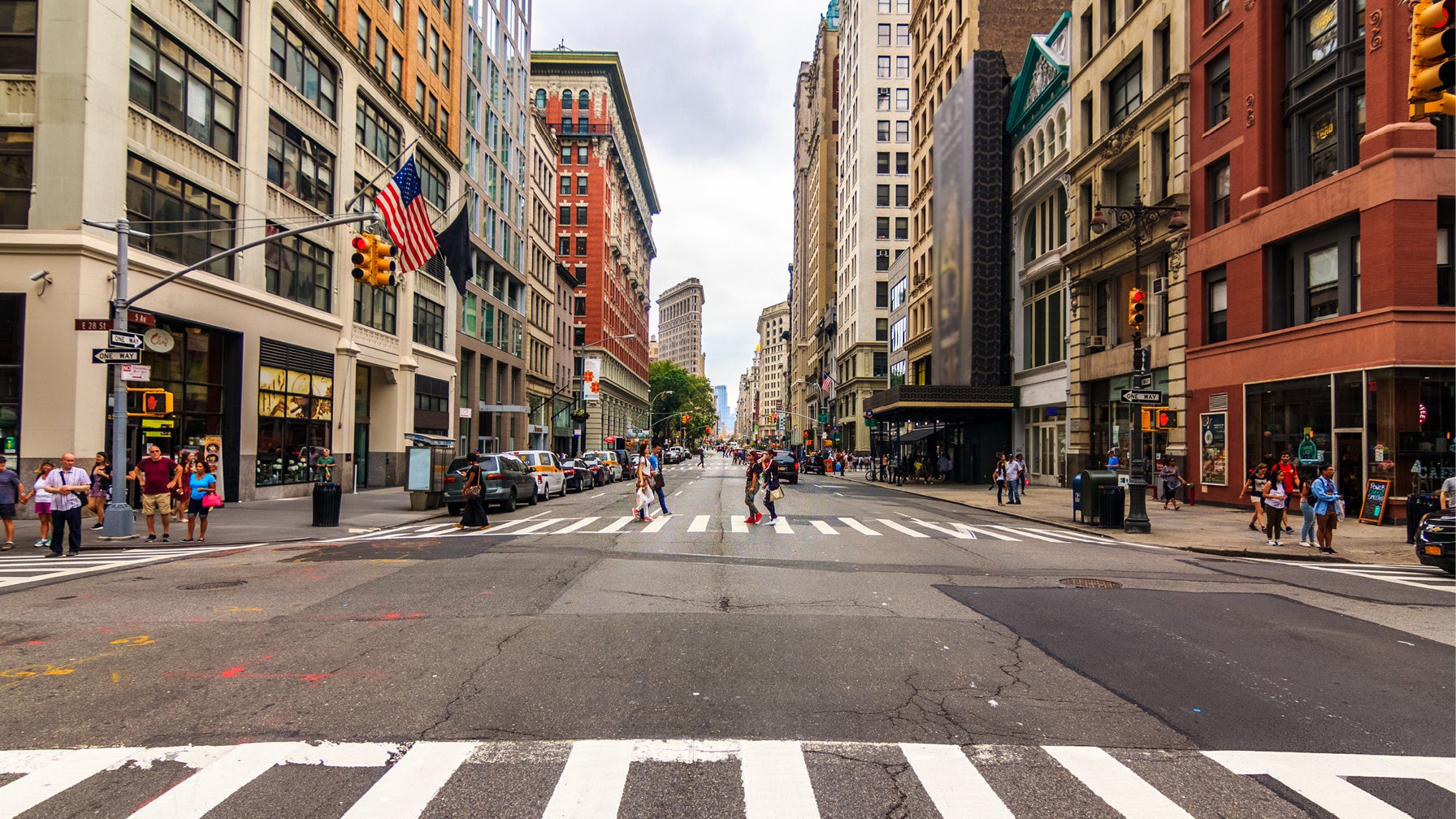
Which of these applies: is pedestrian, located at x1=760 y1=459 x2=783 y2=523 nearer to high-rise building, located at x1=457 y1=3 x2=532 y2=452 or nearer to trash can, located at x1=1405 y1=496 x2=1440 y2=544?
trash can, located at x1=1405 y1=496 x2=1440 y2=544

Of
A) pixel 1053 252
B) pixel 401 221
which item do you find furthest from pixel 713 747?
pixel 1053 252

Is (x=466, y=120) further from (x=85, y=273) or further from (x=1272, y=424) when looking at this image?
(x=1272, y=424)

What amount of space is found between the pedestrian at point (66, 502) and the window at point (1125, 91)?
3443 centimetres

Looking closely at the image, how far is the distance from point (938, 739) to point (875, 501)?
26378 mm

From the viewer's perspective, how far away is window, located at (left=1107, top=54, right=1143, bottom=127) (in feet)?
107

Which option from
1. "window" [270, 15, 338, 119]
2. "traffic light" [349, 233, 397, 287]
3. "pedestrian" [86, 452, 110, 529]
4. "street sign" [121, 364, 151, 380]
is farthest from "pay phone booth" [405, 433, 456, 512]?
"window" [270, 15, 338, 119]

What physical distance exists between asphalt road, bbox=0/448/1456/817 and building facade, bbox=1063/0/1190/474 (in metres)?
20.1

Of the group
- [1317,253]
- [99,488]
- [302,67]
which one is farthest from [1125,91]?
[99,488]

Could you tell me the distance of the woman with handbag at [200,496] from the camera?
16.6 m

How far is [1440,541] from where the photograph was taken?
13.0 m

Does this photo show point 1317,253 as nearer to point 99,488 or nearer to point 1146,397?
point 1146,397

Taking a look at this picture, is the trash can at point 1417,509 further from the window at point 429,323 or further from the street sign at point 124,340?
the window at point 429,323

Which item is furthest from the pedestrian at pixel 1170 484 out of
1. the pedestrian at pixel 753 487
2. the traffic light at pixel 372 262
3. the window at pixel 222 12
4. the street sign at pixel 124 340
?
the window at pixel 222 12

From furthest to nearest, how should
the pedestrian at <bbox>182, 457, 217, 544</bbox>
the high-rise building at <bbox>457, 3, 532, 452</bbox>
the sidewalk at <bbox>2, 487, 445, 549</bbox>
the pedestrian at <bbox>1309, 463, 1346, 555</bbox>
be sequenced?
the high-rise building at <bbox>457, 3, 532, 452</bbox> → the sidewalk at <bbox>2, 487, 445, 549</bbox> → the pedestrian at <bbox>182, 457, 217, 544</bbox> → the pedestrian at <bbox>1309, 463, 1346, 555</bbox>
